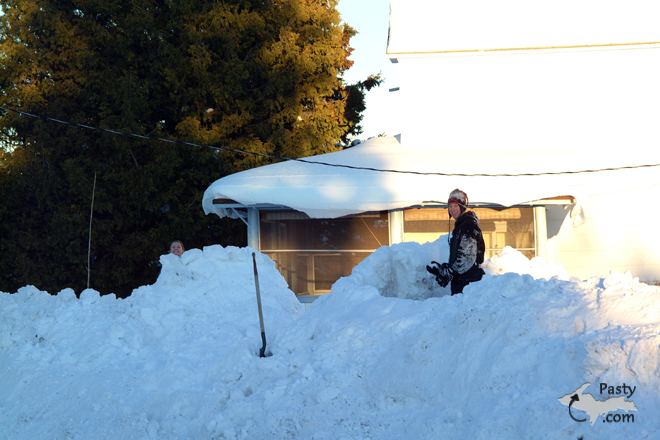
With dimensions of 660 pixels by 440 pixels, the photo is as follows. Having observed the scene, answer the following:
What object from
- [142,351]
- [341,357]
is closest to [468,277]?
[341,357]

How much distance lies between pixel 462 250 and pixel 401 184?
24.1ft

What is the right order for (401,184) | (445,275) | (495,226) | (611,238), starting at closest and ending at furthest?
(445,275) < (401,184) < (495,226) < (611,238)

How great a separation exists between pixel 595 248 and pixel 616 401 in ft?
41.5

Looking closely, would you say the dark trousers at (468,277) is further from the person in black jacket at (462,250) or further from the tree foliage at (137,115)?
the tree foliage at (137,115)

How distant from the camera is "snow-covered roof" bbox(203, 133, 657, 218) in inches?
601

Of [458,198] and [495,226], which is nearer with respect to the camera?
[458,198]

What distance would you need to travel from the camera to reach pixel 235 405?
6.96 meters

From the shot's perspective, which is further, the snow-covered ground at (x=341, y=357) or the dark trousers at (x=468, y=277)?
the dark trousers at (x=468, y=277)

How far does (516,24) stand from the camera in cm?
1945

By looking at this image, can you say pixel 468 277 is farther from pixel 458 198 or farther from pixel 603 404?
pixel 603 404

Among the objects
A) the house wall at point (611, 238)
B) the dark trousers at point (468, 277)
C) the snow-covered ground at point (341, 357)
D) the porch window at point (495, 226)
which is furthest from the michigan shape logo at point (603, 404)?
the house wall at point (611, 238)

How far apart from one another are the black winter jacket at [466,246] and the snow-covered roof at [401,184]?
22.4 ft

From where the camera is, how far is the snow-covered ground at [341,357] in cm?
538

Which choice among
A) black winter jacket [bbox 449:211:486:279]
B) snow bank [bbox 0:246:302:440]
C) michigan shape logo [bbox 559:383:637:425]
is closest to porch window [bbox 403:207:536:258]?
snow bank [bbox 0:246:302:440]
